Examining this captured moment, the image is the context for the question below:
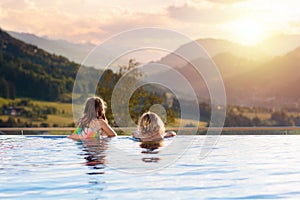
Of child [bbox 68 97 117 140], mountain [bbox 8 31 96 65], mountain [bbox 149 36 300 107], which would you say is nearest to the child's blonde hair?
child [bbox 68 97 117 140]

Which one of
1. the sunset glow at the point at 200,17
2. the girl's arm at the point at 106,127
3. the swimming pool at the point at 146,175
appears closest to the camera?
the swimming pool at the point at 146,175

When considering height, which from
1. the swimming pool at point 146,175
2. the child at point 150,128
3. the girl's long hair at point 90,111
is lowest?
the swimming pool at point 146,175

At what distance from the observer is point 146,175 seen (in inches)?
199

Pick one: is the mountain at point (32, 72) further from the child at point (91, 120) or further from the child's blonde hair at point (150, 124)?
the child at point (91, 120)

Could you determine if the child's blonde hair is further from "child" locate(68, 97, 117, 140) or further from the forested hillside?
the forested hillside

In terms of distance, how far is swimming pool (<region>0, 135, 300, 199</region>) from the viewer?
13.4 feet

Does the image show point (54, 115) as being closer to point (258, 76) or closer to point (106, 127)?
point (258, 76)

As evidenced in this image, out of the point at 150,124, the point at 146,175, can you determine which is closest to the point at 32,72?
the point at 150,124

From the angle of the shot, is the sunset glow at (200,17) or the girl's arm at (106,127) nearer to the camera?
the girl's arm at (106,127)

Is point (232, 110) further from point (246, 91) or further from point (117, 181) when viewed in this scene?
point (117, 181)

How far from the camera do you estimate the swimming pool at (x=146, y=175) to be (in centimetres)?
409

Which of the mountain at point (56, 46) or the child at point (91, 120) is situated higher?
the mountain at point (56, 46)

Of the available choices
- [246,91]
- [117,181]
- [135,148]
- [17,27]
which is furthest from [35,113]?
[117,181]

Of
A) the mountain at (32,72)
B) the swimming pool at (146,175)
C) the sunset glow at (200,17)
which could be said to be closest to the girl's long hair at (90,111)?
the swimming pool at (146,175)
